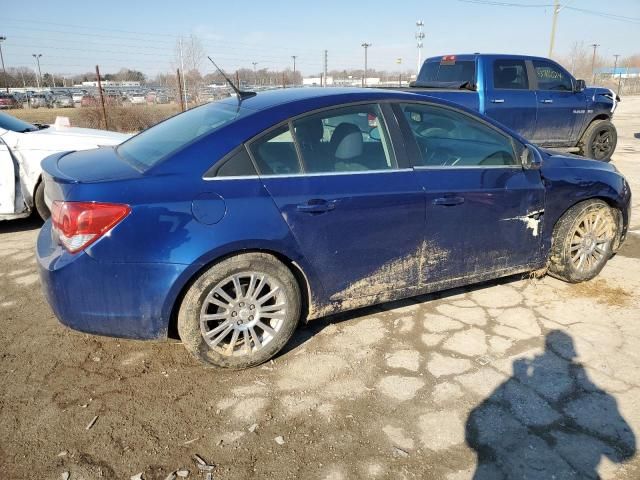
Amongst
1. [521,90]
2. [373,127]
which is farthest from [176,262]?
[521,90]

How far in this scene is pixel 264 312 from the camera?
2893 mm

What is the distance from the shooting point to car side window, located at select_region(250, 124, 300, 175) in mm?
2791

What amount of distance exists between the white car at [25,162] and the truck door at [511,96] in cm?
577

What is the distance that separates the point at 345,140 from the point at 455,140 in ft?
3.11

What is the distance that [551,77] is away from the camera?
851cm

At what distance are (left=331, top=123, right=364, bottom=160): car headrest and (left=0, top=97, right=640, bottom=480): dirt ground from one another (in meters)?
1.24

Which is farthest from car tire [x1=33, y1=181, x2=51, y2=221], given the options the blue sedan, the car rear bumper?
the car rear bumper

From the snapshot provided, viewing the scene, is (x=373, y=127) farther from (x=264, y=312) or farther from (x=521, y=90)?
(x=521, y=90)

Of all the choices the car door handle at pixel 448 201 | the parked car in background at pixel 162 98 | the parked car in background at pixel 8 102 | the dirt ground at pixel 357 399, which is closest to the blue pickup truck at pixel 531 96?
the car door handle at pixel 448 201

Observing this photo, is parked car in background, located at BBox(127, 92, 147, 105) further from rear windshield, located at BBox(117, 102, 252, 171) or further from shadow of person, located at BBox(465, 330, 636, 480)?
shadow of person, located at BBox(465, 330, 636, 480)

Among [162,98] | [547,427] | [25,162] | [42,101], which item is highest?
[162,98]

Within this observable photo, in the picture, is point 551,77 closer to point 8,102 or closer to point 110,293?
point 110,293

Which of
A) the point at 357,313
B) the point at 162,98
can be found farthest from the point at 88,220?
the point at 162,98

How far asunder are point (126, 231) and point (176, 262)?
0.30 m
